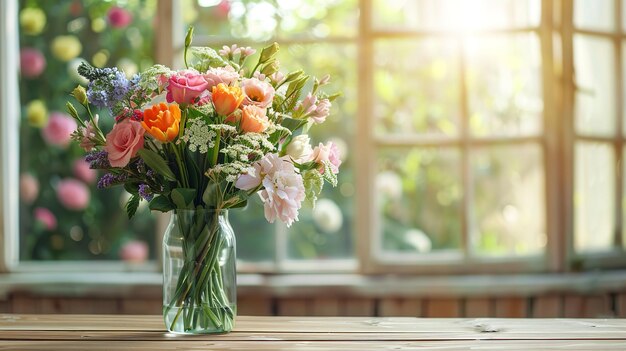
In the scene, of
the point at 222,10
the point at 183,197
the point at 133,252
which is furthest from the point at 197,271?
the point at 133,252

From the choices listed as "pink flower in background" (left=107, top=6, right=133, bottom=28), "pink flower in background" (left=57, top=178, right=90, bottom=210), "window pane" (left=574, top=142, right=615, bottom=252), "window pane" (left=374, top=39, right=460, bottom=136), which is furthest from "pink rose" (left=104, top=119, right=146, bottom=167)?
"pink flower in background" (left=57, top=178, right=90, bottom=210)

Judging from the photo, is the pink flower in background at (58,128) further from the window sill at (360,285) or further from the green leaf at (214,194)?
the green leaf at (214,194)

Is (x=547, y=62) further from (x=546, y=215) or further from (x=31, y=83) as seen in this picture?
(x=31, y=83)

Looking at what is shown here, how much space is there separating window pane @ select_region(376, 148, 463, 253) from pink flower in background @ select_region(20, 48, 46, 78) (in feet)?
4.46

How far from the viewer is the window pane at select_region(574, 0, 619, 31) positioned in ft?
10.0

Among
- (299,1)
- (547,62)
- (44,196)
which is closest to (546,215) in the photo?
(547,62)

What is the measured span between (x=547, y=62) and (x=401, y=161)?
1.84 ft

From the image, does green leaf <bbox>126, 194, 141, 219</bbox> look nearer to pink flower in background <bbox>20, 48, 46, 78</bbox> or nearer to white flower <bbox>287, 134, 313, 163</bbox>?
white flower <bbox>287, 134, 313, 163</bbox>

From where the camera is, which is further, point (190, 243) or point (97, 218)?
point (97, 218)

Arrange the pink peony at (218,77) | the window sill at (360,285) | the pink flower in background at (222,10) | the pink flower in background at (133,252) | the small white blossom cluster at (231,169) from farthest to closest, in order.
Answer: the pink flower in background at (133,252)
the pink flower in background at (222,10)
the window sill at (360,285)
the pink peony at (218,77)
the small white blossom cluster at (231,169)

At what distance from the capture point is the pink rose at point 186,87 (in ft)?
5.58

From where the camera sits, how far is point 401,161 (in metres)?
3.12

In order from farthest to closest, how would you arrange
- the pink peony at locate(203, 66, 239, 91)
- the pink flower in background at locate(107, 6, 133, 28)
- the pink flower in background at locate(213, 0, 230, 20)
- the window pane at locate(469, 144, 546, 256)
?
the pink flower in background at locate(107, 6, 133, 28) → the pink flower in background at locate(213, 0, 230, 20) → the window pane at locate(469, 144, 546, 256) → the pink peony at locate(203, 66, 239, 91)

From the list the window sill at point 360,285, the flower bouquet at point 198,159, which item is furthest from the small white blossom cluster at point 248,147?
the window sill at point 360,285
